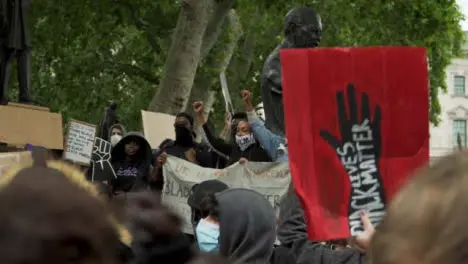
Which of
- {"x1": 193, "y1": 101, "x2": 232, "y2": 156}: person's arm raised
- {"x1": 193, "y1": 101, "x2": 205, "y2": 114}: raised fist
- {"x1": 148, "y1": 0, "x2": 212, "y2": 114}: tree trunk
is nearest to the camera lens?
{"x1": 193, "y1": 101, "x2": 205, "y2": 114}: raised fist

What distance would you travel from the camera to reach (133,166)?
884 centimetres

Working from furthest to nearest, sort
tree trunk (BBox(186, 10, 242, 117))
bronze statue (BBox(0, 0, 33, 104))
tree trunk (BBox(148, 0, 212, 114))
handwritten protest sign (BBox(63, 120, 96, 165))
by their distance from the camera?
tree trunk (BBox(186, 10, 242, 117))
tree trunk (BBox(148, 0, 212, 114))
bronze statue (BBox(0, 0, 33, 104))
handwritten protest sign (BBox(63, 120, 96, 165))

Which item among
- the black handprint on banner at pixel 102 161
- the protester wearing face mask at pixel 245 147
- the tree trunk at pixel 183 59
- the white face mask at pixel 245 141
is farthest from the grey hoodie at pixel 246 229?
the tree trunk at pixel 183 59

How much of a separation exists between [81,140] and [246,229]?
5.43 metres

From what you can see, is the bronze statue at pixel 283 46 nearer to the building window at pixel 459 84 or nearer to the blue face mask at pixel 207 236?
the blue face mask at pixel 207 236

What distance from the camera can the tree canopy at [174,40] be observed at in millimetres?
17859

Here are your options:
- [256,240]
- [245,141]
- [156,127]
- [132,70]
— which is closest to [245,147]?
[245,141]

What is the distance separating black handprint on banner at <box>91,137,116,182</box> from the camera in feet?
27.6

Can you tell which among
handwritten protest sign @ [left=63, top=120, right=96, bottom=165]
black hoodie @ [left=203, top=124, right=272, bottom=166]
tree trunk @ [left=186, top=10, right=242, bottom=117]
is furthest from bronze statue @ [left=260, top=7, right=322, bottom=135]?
tree trunk @ [left=186, top=10, right=242, bottom=117]

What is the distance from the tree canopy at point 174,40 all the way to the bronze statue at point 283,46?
11088 mm

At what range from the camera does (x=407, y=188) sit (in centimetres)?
140

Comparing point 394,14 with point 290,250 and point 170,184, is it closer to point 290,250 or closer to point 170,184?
point 170,184

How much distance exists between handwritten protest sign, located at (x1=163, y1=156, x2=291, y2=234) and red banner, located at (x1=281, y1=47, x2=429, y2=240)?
10.5 feet

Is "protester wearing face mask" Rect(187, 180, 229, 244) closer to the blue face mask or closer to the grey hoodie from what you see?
the blue face mask
